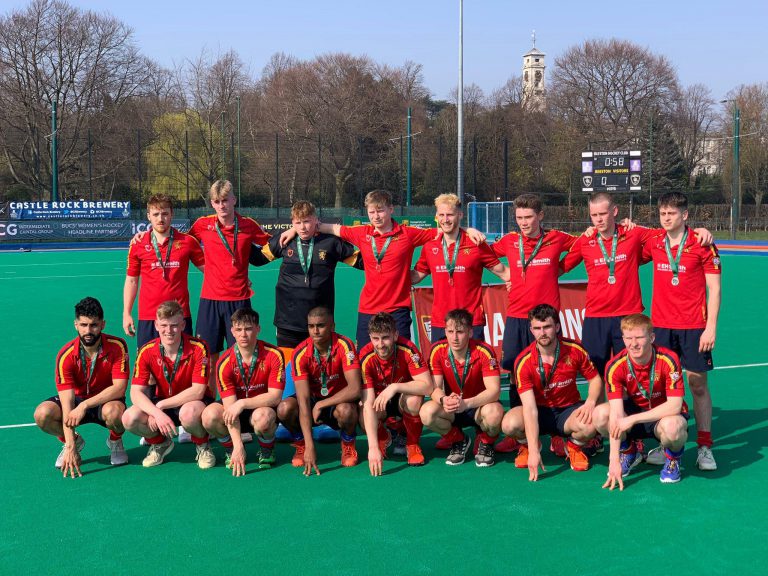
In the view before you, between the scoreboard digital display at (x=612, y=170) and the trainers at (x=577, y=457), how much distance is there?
28132 mm

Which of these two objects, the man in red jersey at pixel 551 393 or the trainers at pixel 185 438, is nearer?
the man in red jersey at pixel 551 393

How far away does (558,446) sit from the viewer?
5566 mm

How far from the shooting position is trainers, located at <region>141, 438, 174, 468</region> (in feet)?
17.9

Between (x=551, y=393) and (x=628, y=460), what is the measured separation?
653 millimetres

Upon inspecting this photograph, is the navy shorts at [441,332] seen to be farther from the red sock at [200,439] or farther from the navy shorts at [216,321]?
the red sock at [200,439]

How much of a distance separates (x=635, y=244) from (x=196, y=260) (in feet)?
11.6

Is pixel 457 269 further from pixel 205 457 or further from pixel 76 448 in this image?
pixel 76 448

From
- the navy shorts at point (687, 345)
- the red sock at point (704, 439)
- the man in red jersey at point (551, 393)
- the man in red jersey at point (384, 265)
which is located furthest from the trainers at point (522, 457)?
the man in red jersey at point (384, 265)

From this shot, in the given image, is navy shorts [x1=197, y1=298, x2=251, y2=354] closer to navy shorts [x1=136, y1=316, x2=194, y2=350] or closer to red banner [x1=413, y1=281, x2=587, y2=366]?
navy shorts [x1=136, y1=316, x2=194, y2=350]

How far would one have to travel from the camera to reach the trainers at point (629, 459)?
5.18 metres

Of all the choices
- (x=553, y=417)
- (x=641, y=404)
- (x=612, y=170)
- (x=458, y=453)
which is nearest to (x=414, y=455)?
(x=458, y=453)

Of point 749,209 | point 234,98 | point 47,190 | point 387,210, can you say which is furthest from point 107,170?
point 387,210

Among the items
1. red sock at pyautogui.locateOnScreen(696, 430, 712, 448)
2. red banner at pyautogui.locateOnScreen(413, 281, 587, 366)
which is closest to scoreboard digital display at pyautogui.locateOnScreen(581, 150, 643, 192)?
red banner at pyautogui.locateOnScreen(413, 281, 587, 366)

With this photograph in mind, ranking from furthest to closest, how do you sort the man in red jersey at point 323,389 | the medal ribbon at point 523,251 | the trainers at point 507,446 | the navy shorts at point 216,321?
the navy shorts at point 216,321 → the medal ribbon at point 523,251 → the trainers at point 507,446 → the man in red jersey at point 323,389
